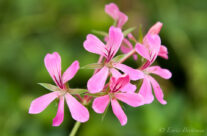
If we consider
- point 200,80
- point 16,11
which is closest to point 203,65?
point 200,80

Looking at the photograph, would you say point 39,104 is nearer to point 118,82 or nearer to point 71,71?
point 71,71

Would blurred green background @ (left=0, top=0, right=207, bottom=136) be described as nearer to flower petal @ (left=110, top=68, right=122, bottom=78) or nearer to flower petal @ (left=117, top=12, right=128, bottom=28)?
flower petal @ (left=117, top=12, right=128, bottom=28)

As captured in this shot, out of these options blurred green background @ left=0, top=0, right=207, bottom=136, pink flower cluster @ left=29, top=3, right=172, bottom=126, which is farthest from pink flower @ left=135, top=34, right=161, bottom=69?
blurred green background @ left=0, top=0, right=207, bottom=136

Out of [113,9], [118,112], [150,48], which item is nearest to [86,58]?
[113,9]

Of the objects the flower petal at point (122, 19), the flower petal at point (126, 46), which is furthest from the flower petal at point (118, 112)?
the flower petal at point (122, 19)

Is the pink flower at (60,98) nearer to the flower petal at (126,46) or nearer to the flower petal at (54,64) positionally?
the flower petal at (54,64)

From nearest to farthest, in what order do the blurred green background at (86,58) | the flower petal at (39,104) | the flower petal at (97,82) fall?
the flower petal at (97,82) → the flower petal at (39,104) → the blurred green background at (86,58)

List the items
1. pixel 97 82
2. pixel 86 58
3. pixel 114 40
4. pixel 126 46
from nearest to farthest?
pixel 97 82
pixel 114 40
pixel 126 46
pixel 86 58
